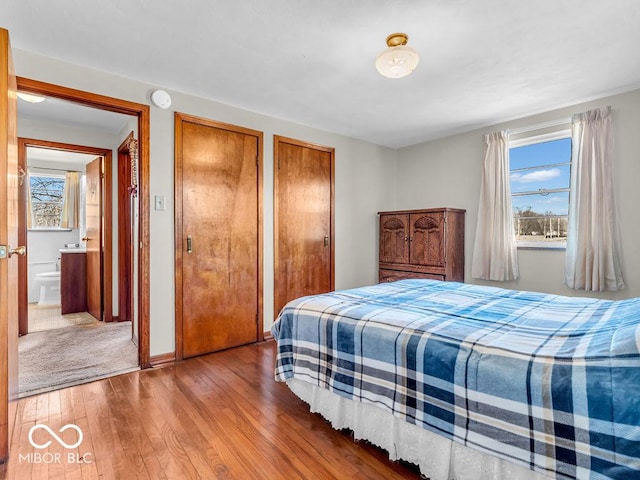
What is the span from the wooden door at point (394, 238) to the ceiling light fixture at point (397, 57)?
2.29 meters

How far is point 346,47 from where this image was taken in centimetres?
232

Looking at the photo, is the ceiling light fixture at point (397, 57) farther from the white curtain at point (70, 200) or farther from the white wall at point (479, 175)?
the white curtain at point (70, 200)

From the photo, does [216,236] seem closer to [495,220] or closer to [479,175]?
[495,220]

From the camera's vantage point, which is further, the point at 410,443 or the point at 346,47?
the point at 346,47

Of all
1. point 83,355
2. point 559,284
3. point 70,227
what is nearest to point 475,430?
point 559,284

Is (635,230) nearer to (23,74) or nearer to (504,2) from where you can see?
(504,2)

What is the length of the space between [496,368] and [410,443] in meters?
0.59

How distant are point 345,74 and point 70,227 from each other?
5960mm

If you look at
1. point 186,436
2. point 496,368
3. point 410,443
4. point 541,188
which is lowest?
point 186,436

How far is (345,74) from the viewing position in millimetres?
2721

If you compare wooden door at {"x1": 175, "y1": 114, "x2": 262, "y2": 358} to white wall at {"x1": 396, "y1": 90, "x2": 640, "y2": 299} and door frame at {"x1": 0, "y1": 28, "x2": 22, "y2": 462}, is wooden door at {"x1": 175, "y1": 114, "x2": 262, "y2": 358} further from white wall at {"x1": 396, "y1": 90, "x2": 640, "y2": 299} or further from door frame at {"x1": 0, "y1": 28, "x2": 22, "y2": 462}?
white wall at {"x1": 396, "y1": 90, "x2": 640, "y2": 299}

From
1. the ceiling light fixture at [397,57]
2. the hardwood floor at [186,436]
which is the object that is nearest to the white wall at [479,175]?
the ceiling light fixture at [397,57]

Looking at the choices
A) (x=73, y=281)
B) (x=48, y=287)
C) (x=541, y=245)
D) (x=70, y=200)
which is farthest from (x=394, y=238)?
(x=70, y=200)

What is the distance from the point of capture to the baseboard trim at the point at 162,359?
284 centimetres
